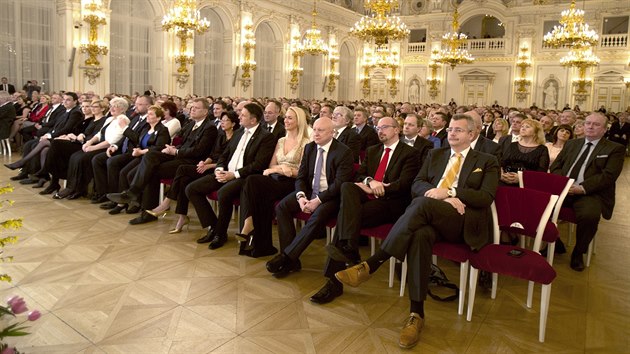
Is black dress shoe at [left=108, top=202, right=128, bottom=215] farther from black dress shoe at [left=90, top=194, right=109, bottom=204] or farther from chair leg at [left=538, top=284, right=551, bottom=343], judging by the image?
chair leg at [left=538, top=284, right=551, bottom=343]

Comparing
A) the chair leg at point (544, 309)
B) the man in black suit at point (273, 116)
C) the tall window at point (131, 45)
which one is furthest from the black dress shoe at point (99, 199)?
the tall window at point (131, 45)

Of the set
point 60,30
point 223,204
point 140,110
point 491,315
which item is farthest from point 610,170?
point 60,30

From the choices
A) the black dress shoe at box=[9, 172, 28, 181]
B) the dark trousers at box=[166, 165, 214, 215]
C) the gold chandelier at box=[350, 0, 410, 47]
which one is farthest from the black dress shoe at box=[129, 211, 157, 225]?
the gold chandelier at box=[350, 0, 410, 47]

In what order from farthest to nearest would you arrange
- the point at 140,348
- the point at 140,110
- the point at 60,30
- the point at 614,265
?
the point at 60,30
the point at 140,110
the point at 614,265
the point at 140,348

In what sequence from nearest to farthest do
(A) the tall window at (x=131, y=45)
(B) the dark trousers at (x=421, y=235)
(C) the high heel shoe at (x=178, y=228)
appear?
1. (B) the dark trousers at (x=421, y=235)
2. (C) the high heel shoe at (x=178, y=228)
3. (A) the tall window at (x=131, y=45)

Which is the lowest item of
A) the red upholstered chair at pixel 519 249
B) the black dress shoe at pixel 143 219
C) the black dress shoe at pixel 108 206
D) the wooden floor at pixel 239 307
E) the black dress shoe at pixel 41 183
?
the wooden floor at pixel 239 307

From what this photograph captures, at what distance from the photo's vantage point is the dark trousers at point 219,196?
4539mm

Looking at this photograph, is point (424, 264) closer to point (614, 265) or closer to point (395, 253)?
point (395, 253)

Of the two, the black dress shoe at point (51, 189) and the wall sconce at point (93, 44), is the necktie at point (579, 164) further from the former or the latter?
the wall sconce at point (93, 44)

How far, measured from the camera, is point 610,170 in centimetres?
440

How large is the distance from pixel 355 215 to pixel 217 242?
160cm

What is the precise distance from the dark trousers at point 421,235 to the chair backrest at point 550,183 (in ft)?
3.85

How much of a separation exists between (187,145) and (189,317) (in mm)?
2873

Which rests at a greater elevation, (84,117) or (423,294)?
(84,117)
